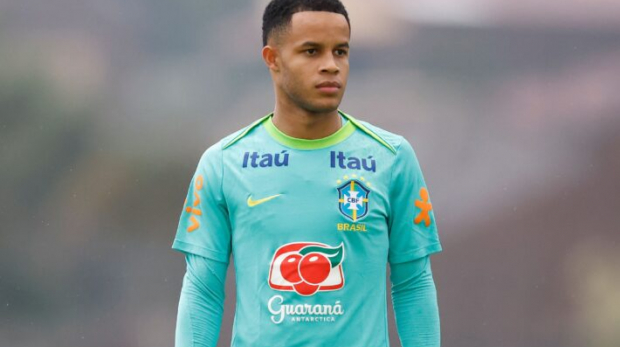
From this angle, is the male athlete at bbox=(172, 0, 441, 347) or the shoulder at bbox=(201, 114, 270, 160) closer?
the male athlete at bbox=(172, 0, 441, 347)

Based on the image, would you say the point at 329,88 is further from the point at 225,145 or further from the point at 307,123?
the point at 225,145

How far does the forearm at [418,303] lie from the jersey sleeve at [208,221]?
1.48ft

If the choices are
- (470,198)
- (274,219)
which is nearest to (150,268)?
(470,198)

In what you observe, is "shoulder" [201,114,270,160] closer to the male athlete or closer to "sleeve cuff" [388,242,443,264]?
the male athlete

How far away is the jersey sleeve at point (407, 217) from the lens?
2.48 m

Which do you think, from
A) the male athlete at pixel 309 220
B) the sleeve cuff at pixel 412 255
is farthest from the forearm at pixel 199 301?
the sleeve cuff at pixel 412 255

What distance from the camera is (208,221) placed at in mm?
2492

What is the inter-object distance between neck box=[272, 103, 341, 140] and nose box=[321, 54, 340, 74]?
0.44ft

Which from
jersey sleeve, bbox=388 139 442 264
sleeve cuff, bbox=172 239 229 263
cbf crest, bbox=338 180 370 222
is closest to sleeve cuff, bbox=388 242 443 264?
jersey sleeve, bbox=388 139 442 264

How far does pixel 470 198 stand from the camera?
13.6ft

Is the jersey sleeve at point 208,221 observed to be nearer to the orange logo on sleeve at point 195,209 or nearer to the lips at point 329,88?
the orange logo on sleeve at point 195,209

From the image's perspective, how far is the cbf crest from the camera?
2.41 metres

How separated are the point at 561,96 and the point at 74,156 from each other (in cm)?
214

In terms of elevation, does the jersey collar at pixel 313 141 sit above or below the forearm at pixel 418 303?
above
